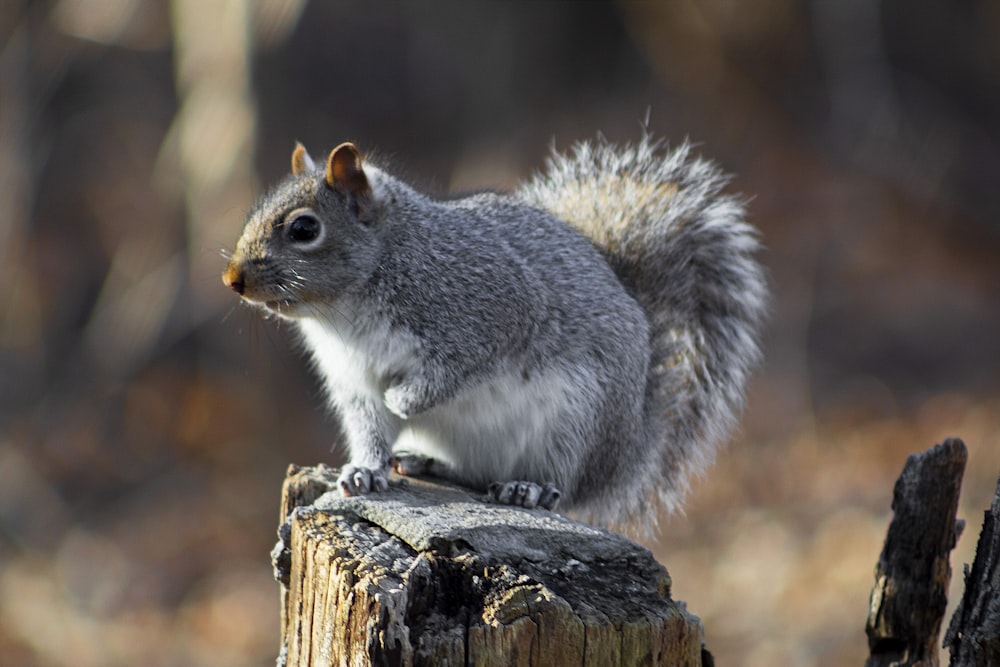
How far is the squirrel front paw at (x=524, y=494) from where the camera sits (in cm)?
223

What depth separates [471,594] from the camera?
5.01 ft

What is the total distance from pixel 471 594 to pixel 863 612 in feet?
11.8

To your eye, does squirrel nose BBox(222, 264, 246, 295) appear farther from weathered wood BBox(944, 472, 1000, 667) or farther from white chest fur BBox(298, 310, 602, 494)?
weathered wood BBox(944, 472, 1000, 667)

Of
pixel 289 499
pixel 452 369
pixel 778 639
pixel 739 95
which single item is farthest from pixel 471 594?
pixel 739 95

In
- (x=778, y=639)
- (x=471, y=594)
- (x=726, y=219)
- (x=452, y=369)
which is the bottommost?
(x=471, y=594)

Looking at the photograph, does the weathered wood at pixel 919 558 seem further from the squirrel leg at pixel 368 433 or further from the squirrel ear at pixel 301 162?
the squirrel ear at pixel 301 162

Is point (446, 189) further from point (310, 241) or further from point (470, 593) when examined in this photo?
point (470, 593)

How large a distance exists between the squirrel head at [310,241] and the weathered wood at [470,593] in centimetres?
60

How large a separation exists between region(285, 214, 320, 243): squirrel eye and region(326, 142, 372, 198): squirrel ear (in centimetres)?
10

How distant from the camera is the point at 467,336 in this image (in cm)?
242

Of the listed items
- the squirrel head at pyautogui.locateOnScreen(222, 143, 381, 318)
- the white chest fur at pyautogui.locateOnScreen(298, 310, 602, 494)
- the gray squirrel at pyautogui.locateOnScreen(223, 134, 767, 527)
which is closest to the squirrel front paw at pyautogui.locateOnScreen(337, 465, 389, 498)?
the gray squirrel at pyautogui.locateOnScreen(223, 134, 767, 527)

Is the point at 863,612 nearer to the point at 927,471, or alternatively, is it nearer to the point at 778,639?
the point at 778,639

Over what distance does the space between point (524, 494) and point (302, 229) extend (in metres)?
0.75

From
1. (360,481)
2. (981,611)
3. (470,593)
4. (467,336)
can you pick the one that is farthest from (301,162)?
(981,611)
